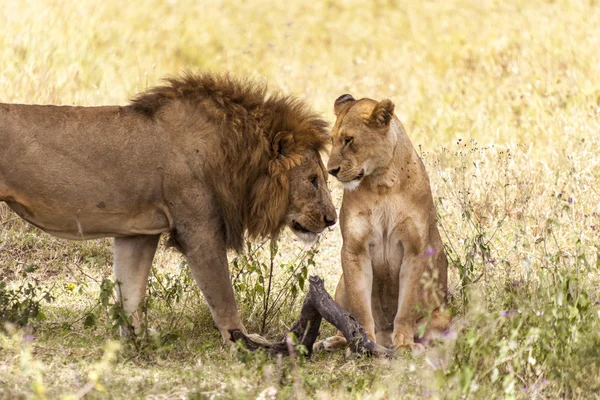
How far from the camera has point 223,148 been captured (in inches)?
205

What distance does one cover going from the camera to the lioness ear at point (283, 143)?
17.5 feet

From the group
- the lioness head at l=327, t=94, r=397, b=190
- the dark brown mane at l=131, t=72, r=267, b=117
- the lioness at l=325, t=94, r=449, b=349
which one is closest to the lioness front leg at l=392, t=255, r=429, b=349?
the lioness at l=325, t=94, r=449, b=349

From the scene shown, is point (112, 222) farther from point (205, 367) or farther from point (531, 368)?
point (531, 368)

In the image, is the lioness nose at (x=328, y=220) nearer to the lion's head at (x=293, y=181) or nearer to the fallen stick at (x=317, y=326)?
the lion's head at (x=293, y=181)

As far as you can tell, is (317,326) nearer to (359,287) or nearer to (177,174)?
(359,287)

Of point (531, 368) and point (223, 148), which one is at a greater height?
point (223, 148)

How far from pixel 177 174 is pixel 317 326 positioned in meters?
0.97

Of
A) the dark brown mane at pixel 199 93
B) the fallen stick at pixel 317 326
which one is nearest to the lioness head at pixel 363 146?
the fallen stick at pixel 317 326

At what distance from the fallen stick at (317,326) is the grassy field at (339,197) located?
0.10 m

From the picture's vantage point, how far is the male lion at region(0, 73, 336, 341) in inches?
197

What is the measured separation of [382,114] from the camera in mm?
4957

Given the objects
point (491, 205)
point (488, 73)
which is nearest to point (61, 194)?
point (491, 205)

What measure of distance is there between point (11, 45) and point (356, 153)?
5.34 metres

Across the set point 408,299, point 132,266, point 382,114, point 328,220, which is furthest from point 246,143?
point 408,299
